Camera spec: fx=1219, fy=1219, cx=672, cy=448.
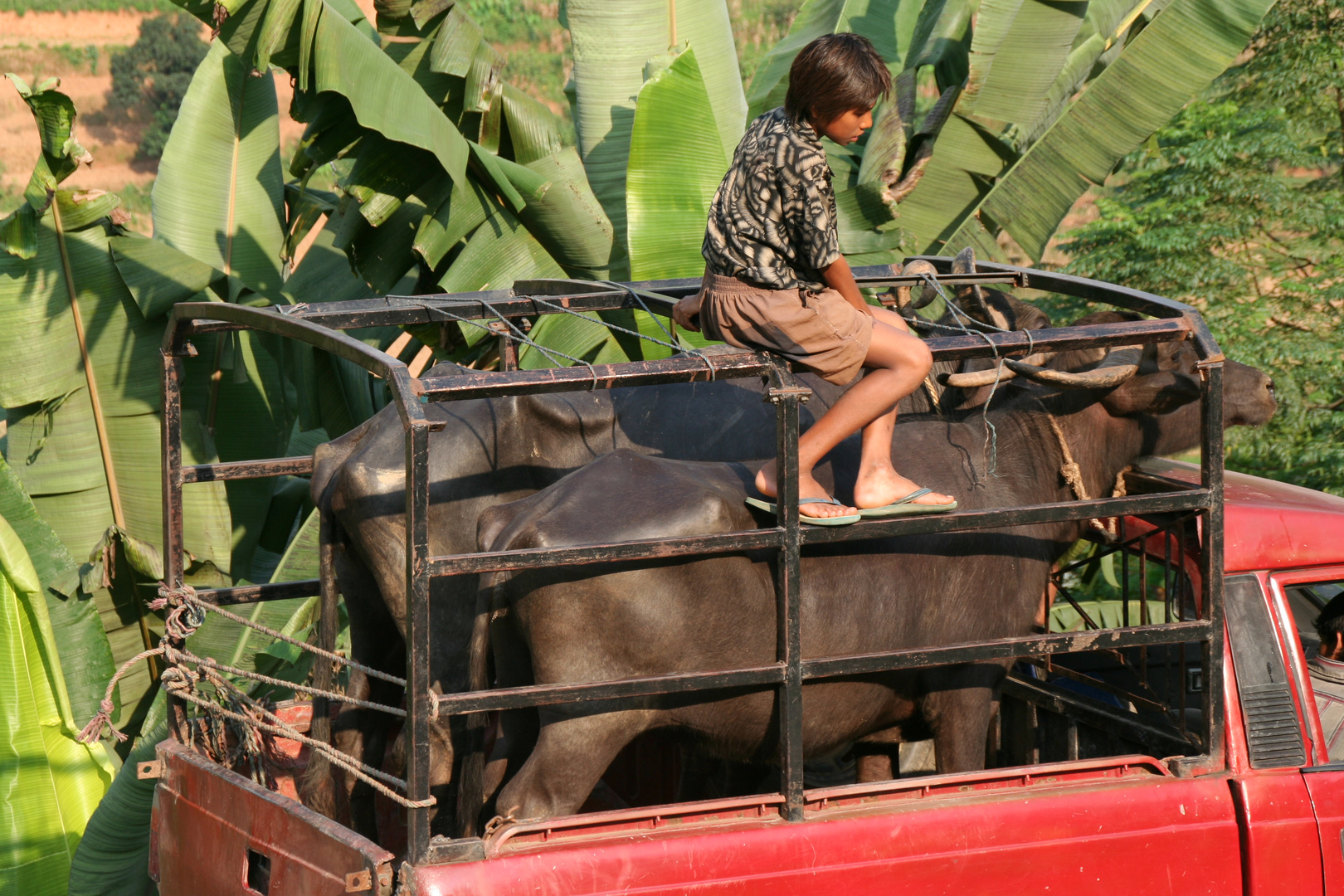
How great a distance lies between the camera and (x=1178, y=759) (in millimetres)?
3271

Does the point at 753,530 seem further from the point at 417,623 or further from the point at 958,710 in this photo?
the point at 958,710

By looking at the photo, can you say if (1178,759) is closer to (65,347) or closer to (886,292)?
(886,292)

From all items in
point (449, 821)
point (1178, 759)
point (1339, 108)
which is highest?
point (1339, 108)

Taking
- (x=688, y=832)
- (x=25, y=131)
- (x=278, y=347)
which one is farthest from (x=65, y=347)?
(x=25, y=131)

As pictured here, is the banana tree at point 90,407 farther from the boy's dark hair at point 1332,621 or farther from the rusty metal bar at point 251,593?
the boy's dark hair at point 1332,621

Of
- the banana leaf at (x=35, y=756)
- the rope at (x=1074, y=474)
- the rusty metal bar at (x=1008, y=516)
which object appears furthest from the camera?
the banana leaf at (x=35, y=756)

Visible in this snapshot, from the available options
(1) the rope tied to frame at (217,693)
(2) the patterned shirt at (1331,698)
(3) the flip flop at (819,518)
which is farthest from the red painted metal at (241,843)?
(2) the patterned shirt at (1331,698)

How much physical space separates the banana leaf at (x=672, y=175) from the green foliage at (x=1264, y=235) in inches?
188

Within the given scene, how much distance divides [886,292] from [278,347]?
12.6ft

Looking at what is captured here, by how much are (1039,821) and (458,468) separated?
200cm

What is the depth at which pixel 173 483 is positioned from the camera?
12.0 feet

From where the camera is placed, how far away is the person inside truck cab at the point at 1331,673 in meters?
3.79

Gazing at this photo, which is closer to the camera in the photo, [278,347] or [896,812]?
[896,812]

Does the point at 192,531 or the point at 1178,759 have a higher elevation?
the point at 192,531
